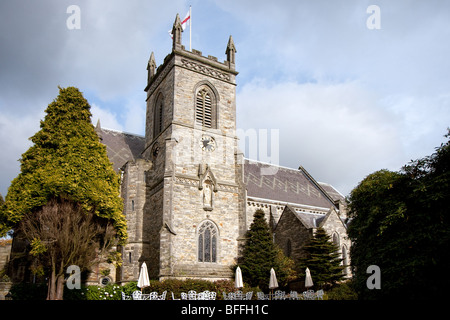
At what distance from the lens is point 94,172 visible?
23000 mm

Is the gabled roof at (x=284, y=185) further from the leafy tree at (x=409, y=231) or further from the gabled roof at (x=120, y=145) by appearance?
the leafy tree at (x=409, y=231)

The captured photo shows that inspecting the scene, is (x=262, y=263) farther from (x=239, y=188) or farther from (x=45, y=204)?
(x=45, y=204)

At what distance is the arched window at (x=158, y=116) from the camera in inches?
1258

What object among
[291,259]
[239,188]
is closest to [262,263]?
[291,259]

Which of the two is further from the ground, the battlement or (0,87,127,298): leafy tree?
the battlement

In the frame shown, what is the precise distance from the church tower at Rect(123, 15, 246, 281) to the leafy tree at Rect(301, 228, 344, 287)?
5064mm

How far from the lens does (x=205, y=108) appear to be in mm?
31125

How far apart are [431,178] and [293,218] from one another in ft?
52.1

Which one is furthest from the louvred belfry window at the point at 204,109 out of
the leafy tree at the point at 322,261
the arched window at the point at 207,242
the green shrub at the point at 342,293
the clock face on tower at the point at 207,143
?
the green shrub at the point at 342,293

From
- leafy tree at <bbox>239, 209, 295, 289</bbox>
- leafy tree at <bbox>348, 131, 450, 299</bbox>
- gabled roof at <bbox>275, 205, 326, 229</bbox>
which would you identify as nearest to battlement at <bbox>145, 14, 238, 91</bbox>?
gabled roof at <bbox>275, 205, 326, 229</bbox>

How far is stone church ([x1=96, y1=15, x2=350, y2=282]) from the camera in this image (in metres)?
26.4

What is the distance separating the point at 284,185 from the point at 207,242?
12916mm

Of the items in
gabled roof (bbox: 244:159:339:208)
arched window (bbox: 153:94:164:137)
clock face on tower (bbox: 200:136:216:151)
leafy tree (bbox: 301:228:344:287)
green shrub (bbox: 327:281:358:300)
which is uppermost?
arched window (bbox: 153:94:164:137)

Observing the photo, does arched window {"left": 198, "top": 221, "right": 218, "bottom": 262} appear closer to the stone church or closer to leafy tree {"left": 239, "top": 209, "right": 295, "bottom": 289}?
the stone church
